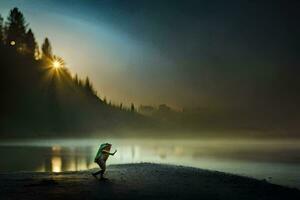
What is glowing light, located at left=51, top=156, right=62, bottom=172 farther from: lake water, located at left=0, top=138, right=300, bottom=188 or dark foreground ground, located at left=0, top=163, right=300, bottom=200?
dark foreground ground, located at left=0, top=163, right=300, bottom=200

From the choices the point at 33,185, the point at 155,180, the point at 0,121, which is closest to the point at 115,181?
the point at 155,180

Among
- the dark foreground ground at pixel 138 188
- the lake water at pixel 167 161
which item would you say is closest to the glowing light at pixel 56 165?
the lake water at pixel 167 161

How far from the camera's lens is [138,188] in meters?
27.9

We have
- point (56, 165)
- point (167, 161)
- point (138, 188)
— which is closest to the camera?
point (138, 188)

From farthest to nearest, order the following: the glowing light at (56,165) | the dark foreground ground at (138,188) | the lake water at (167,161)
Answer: the lake water at (167,161) < the glowing light at (56,165) < the dark foreground ground at (138,188)

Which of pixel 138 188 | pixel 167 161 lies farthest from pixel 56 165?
pixel 138 188

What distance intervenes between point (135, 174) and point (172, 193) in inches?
366

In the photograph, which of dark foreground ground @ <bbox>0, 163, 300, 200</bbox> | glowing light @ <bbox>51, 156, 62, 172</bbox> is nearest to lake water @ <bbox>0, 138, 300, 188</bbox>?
glowing light @ <bbox>51, 156, 62, 172</bbox>

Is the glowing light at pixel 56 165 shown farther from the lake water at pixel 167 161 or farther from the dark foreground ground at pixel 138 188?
the dark foreground ground at pixel 138 188

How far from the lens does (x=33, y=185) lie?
2808 centimetres

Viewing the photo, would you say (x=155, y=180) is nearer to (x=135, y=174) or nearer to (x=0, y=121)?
(x=135, y=174)

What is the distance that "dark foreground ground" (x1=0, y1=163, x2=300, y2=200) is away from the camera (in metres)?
25.1

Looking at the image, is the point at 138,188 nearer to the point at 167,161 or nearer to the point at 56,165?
the point at 56,165

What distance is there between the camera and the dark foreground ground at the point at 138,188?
25.1m
